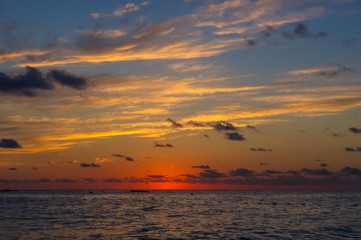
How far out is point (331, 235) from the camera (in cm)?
5241

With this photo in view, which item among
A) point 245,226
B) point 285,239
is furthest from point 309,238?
point 245,226

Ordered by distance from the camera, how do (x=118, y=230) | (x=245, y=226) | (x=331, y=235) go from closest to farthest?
(x=331, y=235) < (x=118, y=230) < (x=245, y=226)

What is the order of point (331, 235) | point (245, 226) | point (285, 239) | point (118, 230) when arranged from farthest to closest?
point (245, 226)
point (118, 230)
point (331, 235)
point (285, 239)

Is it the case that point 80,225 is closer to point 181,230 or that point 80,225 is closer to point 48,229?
point 48,229

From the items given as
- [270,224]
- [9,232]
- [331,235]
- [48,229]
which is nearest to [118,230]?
[48,229]

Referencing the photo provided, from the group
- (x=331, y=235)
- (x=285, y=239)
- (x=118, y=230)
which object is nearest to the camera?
(x=285, y=239)

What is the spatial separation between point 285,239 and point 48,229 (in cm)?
3592

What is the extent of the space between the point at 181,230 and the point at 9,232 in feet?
83.8

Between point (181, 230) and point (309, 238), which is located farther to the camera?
point (181, 230)

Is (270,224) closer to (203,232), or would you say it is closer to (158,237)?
(203,232)

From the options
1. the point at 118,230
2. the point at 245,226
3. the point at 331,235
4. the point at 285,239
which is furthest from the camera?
the point at 245,226

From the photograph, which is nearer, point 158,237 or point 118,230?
point 158,237

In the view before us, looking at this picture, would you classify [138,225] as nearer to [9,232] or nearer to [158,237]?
[158,237]

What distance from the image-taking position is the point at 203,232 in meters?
54.8
